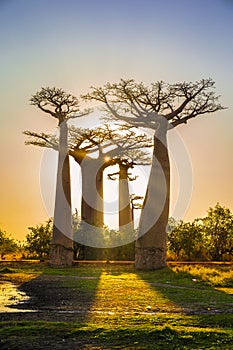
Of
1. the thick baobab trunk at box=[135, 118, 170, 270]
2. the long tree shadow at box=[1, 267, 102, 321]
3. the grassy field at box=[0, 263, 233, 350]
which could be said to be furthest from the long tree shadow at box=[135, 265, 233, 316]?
the thick baobab trunk at box=[135, 118, 170, 270]

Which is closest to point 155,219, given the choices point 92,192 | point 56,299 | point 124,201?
point 92,192

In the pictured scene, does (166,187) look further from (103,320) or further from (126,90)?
(103,320)

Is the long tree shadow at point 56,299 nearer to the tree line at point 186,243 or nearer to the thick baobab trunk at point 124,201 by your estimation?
the tree line at point 186,243

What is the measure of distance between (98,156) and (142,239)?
9110mm

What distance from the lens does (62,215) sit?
73.9 feet

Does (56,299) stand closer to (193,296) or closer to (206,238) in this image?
(193,296)

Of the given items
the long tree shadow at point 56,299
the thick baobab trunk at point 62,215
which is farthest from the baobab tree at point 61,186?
the long tree shadow at point 56,299

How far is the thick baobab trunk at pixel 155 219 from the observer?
19.5 m

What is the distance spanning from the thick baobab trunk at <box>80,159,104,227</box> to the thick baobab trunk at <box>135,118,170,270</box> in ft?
24.5

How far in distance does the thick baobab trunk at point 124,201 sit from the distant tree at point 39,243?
4353 mm

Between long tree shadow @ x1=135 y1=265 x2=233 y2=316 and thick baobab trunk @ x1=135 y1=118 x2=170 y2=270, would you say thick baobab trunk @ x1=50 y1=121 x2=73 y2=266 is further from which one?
long tree shadow @ x1=135 y1=265 x2=233 y2=316

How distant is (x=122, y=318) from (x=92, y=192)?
21931 millimetres

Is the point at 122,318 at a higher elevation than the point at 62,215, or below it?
below

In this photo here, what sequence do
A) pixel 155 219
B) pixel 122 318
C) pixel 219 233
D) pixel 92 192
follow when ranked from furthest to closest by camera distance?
1. pixel 92 192
2. pixel 219 233
3. pixel 155 219
4. pixel 122 318
